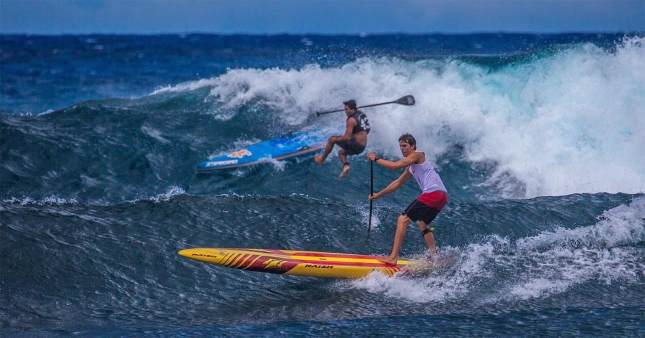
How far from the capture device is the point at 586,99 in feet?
50.3

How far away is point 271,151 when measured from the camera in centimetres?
1449

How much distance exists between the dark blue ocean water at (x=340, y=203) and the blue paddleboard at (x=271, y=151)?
29cm

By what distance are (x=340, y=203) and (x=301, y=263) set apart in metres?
2.77

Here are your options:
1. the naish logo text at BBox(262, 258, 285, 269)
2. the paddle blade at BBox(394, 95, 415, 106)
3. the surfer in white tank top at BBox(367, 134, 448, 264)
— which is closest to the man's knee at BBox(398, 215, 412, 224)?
the surfer in white tank top at BBox(367, 134, 448, 264)

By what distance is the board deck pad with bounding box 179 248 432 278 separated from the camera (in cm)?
784

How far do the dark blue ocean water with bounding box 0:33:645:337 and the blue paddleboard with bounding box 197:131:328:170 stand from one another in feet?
0.96


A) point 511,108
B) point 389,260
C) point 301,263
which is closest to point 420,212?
point 389,260

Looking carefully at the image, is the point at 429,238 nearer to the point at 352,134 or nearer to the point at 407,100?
the point at 352,134

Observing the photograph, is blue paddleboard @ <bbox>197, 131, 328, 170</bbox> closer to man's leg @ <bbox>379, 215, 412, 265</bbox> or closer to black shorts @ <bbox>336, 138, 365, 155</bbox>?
black shorts @ <bbox>336, 138, 365, 155</bbox>

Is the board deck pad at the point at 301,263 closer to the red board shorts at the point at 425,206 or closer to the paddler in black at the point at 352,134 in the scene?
the red board shorts at the point at 425,206

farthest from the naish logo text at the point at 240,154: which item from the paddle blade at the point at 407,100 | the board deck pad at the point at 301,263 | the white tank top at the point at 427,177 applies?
the white tank top at the point at 427,177

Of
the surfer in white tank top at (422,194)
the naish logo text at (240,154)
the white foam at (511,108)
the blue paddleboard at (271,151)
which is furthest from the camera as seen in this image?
the naish logo text at (240,154)

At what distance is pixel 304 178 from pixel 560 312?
7.18m

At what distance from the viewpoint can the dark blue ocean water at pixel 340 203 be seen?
7367mm
